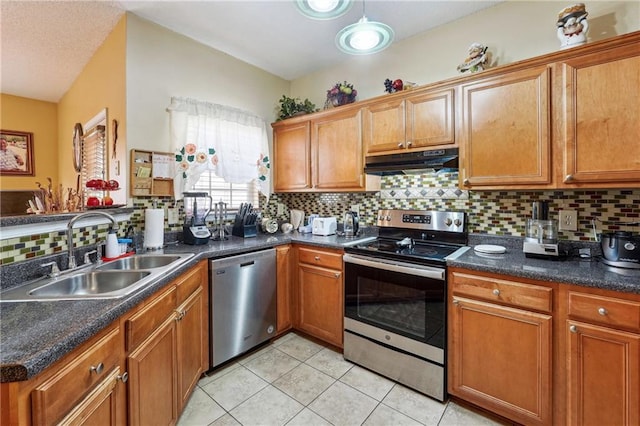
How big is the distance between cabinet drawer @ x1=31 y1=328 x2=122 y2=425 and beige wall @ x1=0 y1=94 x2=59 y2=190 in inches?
187

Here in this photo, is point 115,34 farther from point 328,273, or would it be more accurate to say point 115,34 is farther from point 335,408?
point 335,408

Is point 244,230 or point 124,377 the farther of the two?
point 244,230

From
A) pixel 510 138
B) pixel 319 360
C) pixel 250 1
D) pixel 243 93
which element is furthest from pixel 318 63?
pixel 319 360

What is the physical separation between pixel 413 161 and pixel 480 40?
109 cm

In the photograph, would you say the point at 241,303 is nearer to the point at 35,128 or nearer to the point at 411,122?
the point at 411,122

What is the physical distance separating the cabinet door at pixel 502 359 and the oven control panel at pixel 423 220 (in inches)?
28.4

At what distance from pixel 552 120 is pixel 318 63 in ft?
7.22

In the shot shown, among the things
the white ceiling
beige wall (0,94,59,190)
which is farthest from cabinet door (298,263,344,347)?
beige wall (0,94,59,190)

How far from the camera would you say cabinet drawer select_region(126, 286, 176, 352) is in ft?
3.81

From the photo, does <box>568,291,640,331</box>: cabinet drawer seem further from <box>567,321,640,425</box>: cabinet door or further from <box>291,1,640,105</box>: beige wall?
<box>291,1,640,105</box>: beige wall

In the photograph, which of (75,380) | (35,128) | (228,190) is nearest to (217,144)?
(228,190)

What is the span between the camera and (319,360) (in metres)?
2.28

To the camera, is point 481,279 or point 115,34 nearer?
point 481,279

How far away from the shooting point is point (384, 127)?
2.38 meters
